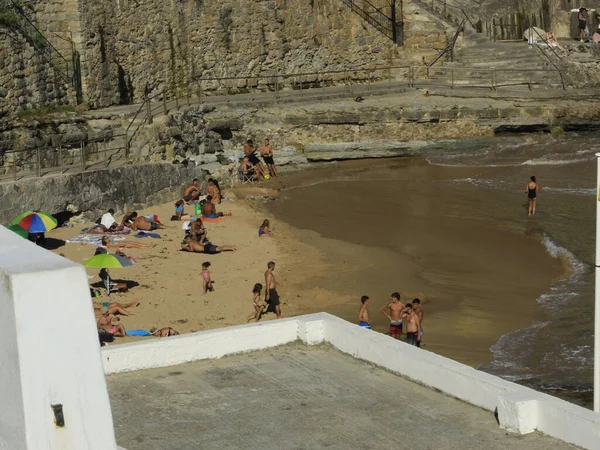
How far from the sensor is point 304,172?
1177 inches

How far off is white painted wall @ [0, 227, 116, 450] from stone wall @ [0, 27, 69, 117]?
63.6 feet

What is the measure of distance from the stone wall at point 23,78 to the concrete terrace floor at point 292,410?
1594 centimetres

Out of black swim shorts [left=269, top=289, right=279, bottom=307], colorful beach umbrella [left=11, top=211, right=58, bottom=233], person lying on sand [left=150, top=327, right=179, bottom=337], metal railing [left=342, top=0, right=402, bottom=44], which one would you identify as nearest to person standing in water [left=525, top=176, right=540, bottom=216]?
black swim shorts [left=269, top=289, right=279, bottom=307]

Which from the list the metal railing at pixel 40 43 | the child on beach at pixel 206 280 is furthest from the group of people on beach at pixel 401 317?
the metal railing at pixel 40 43

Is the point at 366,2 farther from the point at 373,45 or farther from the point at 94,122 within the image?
the point at 94,122

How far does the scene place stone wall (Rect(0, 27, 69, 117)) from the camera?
25.7m

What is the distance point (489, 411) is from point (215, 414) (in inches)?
80.0

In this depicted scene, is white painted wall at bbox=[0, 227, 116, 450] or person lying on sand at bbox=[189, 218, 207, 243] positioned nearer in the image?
white painted wall at bbox=[0, 227, 116, 450]

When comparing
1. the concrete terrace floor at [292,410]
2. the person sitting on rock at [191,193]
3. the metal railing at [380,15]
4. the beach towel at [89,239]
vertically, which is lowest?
the beach towel at [89,239]

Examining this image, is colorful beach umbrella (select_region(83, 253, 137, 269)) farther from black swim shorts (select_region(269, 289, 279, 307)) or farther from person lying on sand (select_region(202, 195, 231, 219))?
person lying on sand (select_region(202, 195, 231, 219))

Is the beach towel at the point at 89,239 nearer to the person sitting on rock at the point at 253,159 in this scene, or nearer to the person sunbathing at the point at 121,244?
the person sunbathing at the point at 121,244

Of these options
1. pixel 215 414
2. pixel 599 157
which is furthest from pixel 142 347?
pixel 599 157

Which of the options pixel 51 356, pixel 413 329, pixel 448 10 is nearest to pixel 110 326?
pixel 413 329

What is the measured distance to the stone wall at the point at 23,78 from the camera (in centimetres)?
2566
